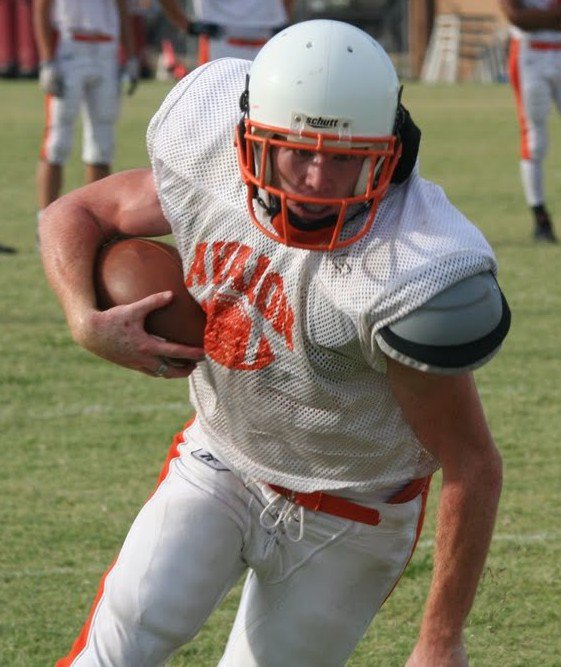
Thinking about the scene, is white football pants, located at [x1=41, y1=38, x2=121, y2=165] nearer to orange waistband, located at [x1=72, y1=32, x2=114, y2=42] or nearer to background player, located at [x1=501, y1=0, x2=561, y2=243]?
orange waistband, located at [x1=72, y1=32, x2=114, y2=42]

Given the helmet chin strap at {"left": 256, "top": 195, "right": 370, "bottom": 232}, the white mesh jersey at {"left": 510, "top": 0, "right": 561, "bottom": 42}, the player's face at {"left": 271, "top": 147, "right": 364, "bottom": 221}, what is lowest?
the white mesh jersey at {"left": 510, "top": 0, "right": 561, "bottom": 42}

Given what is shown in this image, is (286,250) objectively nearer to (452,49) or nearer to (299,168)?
(299,168)

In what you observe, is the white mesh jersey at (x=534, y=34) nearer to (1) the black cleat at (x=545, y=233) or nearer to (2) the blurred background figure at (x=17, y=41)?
(1) the black cleat at (x=545, y=233)

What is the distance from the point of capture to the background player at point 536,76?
7.97m

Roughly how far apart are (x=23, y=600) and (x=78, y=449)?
1174 mm

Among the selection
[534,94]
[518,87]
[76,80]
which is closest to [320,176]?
[76,80]

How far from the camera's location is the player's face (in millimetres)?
2324

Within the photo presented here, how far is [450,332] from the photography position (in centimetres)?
221

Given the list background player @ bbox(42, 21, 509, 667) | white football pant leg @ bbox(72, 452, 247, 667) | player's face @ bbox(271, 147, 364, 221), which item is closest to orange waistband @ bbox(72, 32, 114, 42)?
background player @ bbox(42, 21, 509, 667)

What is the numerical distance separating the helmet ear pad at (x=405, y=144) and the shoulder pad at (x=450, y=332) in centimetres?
24

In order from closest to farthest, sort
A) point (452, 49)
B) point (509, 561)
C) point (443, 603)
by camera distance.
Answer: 1. point (443, 603)
2. point (509, 561)
3. point (452, 49)

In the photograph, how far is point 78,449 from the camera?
15.5 ft

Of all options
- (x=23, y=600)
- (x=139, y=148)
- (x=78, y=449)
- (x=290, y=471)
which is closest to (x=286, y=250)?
(x=290, y=471)

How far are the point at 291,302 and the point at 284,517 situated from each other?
0.44m
